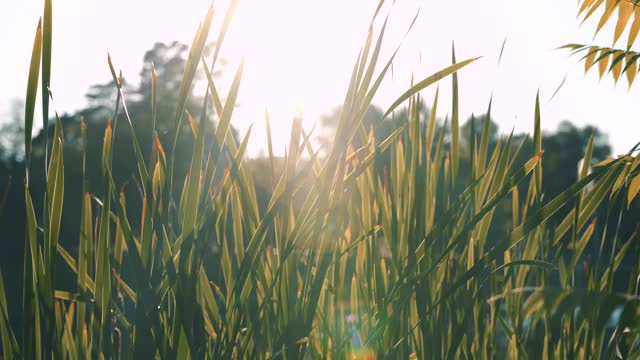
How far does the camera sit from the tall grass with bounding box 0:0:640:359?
97cm

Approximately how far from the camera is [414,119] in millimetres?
1356

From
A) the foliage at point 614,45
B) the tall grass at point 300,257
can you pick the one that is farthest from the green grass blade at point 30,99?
the foliage at point 614,45

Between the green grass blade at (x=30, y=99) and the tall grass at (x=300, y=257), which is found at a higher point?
the green grass blade at (x=30, y=99)

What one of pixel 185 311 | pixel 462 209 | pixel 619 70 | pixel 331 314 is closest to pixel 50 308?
pixel 185 311

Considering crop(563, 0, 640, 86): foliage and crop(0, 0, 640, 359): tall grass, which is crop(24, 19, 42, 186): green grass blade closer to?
crop(0, 0, 640, 359): tall grass

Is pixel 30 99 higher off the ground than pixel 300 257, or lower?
higher

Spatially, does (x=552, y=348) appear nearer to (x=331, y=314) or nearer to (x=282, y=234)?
(x=331, y=314)

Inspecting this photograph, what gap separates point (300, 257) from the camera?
1295 millimetres

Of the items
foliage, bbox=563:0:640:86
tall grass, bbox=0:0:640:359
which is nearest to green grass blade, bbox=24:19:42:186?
tall grass, bbox=0:0:640:359

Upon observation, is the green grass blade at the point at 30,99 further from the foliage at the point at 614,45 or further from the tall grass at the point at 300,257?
the foliage at the point at 614,45

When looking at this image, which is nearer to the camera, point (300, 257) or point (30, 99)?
point (30, 99)

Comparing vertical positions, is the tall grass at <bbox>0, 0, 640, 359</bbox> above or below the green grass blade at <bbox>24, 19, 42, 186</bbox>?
below

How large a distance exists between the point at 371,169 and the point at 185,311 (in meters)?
0.57

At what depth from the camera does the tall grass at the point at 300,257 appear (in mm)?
969
